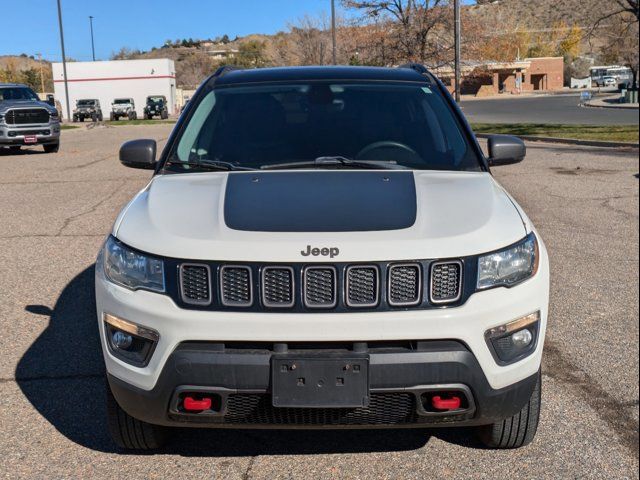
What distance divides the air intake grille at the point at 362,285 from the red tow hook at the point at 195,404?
669mm

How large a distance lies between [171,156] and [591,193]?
27.3ft

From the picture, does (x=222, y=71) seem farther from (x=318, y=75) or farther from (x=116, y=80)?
(x=116, y=80)

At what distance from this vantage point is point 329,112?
14.8 feet

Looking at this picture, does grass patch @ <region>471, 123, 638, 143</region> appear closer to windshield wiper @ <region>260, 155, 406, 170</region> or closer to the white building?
windshield wiper @ <region>260, 155, 406, 170</region>

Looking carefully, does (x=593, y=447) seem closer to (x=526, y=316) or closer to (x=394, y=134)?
(x=526, y=316)

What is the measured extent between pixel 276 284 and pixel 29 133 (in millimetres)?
20064

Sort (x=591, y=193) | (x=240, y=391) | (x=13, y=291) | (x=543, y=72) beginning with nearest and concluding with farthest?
1. (x=240, y=391)
2. (x=13, y=291)
3. (x=591, y=193)
4. (x=543, y=72)

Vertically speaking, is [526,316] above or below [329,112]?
below

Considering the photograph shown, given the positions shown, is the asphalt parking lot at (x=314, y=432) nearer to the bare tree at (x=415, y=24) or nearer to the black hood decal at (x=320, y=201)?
the black hood decal at (x=320, y=201)

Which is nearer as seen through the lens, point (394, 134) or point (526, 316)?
point (526, 316)

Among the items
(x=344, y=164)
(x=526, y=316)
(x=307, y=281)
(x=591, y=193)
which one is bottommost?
(x=591, y=193)

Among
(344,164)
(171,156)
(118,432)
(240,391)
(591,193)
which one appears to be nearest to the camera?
(240,391)

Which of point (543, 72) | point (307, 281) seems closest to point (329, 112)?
point (307, 281)

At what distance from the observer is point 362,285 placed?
2936 millimetres
